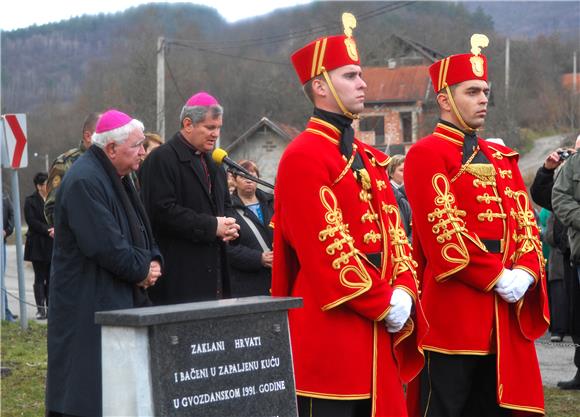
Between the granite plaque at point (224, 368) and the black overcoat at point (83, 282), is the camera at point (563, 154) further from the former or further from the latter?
the granite plaque at point (224, 368)

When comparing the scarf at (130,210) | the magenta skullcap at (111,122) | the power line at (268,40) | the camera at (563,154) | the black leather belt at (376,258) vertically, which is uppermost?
the power line at (268,40)

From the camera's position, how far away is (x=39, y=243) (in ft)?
51.5

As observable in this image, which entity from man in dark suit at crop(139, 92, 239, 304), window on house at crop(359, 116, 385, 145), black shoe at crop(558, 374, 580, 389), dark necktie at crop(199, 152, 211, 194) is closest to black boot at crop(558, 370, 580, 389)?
black shoe at crop(558, 374, 580, 389)

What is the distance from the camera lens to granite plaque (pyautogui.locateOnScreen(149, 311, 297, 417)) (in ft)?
14.7

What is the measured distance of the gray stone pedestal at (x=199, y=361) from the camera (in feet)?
14.5

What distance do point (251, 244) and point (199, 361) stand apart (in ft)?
12.7

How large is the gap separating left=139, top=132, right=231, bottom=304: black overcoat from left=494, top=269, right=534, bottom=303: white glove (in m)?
1.71

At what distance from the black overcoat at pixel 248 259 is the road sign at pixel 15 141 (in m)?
5.61

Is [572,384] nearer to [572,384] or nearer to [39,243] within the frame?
[572,384]

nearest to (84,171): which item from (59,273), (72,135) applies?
(59,273)

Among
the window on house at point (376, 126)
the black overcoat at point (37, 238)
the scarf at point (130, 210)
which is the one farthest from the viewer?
the window on house at point (376, 126)

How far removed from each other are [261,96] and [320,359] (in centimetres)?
4142

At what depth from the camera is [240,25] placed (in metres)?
39.1

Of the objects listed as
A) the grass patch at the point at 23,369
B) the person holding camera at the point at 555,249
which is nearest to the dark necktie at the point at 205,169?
the grass patch at the point at 23,369
